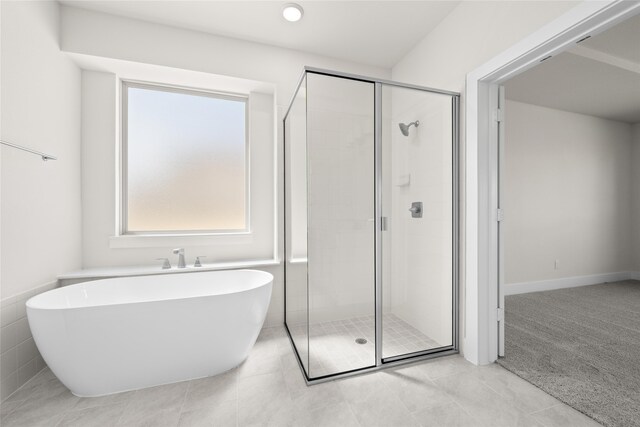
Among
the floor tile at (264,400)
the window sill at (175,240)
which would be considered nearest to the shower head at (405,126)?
the window sill at (175,240)

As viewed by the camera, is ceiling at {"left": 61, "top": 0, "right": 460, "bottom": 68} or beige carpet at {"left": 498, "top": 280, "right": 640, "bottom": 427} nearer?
beige carpet at {"left": 498, "top": 280, "right": 640, "bottom": 427}

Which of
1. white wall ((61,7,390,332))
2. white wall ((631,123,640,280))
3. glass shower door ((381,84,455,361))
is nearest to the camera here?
glass shower door ((381,84,455,361))

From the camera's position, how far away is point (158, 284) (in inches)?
87.9

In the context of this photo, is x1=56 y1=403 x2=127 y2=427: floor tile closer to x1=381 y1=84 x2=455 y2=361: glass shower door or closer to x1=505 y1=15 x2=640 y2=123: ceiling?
x1=381 y1=84 x2=455 y2=361: glass shower door

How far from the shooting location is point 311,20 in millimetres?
2250

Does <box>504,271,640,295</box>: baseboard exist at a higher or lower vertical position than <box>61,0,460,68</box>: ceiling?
lower

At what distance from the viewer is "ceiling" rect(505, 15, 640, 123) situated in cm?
240

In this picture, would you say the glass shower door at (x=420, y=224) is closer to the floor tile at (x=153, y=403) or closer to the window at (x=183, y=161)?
the floor tile at (x=153, y=403)

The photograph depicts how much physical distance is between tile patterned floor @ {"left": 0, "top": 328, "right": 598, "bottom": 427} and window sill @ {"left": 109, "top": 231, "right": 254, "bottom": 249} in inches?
39.4

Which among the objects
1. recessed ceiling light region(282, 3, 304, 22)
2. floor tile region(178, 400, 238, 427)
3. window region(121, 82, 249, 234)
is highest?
recessed ceiling light region(282, 3, 304, 22)

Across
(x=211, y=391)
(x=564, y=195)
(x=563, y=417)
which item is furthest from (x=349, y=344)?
(x=564, y=195)

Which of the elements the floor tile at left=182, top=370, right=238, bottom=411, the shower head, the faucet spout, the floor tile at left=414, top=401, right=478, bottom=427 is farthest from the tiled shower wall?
the shower head

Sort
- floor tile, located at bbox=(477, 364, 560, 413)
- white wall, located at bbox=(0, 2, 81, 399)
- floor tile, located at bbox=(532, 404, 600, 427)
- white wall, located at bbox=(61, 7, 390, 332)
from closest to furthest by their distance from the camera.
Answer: floor tile, located at bbox=(532, 404, 600, 427) < floor tile, located at bbox=(477, 364, 560, 413) < white wall, located at bbox=(0, 2, 81, 399) < white wall, located at bbox=(61, 7, 390, 332)

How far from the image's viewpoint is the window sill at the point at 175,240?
7.80ft
